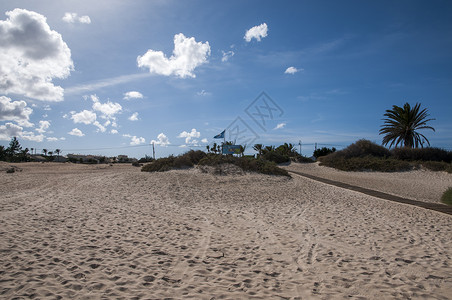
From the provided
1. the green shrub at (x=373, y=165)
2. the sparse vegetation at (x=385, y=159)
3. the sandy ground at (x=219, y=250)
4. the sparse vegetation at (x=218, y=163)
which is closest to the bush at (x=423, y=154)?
the sparse vegetation at (x=385, y=159)

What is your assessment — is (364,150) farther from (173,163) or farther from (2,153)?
(2,153)

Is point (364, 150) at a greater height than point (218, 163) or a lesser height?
greater

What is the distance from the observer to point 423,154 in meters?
31.2

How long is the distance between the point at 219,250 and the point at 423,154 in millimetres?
35325

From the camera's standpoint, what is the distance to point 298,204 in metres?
11.5

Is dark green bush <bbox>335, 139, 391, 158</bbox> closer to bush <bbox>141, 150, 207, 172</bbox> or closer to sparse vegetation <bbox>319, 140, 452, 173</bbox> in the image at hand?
sparse vegetation <bbox>319, 140, 452, 173</bbox>

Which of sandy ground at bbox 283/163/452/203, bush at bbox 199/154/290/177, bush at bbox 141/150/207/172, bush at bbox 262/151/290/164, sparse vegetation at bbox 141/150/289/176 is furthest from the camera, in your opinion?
bush at bbox 262/151/290/164

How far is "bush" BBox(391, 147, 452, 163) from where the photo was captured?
1217 inches

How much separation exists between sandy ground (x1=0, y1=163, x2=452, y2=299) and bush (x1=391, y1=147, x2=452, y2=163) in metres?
25.5

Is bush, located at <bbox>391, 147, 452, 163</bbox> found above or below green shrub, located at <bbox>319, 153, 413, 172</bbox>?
above

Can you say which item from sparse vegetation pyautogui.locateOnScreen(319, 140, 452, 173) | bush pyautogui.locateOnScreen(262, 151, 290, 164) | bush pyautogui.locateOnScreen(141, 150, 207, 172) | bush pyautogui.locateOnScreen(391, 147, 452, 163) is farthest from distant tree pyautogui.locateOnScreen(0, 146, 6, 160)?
bush pyautogui.locateOnScreen(391, 147, 452, 163)

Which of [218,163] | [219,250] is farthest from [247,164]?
[219,250]

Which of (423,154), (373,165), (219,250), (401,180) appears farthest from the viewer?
(423,154)

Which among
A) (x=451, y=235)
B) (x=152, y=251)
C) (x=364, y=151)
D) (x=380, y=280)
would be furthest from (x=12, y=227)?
(x=364, y=151)
